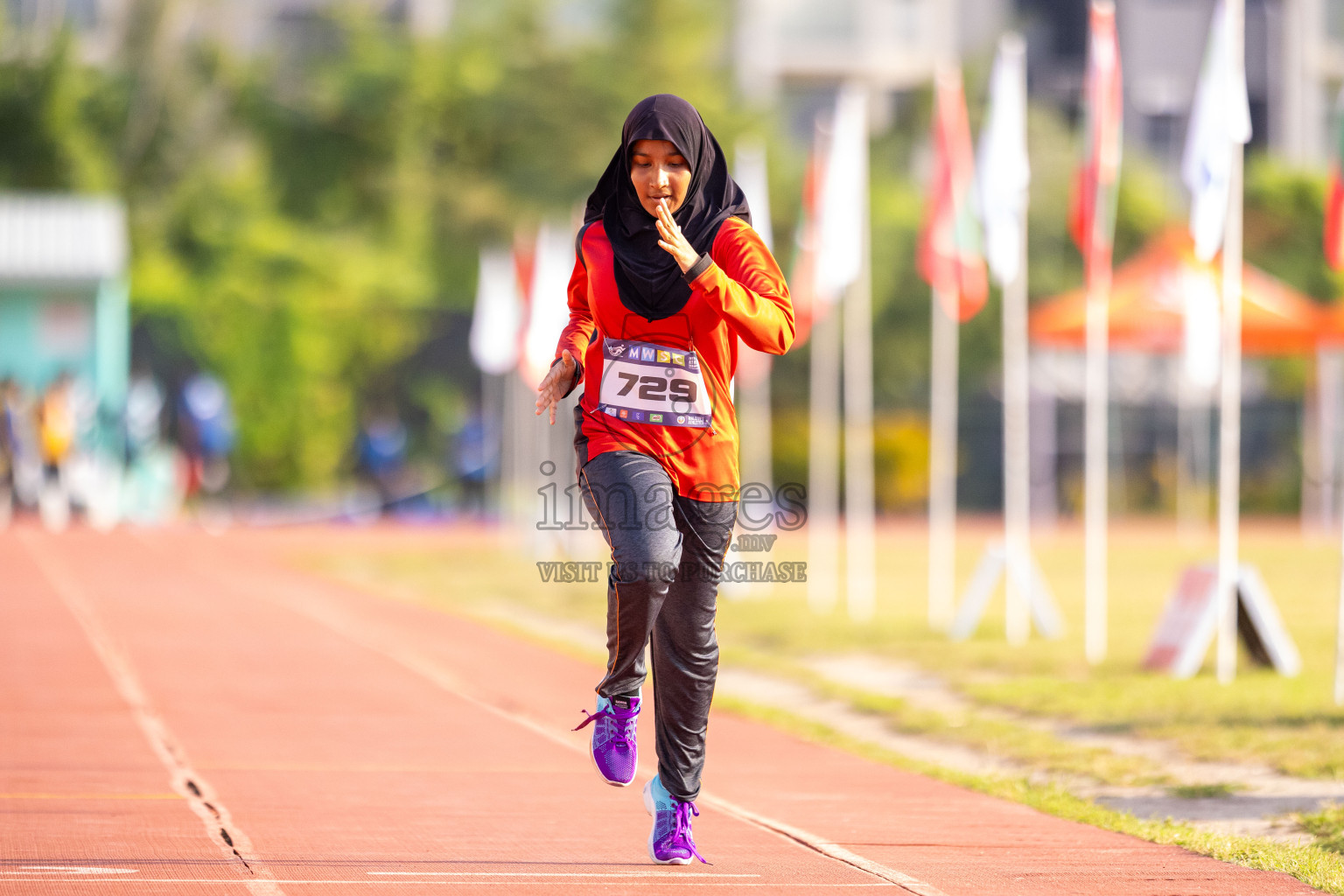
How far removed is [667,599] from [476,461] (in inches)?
1027

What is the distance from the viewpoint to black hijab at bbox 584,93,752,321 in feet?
18.2

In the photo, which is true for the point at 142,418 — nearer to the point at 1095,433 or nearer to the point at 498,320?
the point at 498,320

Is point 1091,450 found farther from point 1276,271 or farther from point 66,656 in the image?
point 1276,271

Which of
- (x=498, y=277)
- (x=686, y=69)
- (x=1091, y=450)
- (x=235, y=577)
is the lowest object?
(x=235, y=577)

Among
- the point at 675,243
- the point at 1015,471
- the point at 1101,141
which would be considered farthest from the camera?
the point at 1015,471

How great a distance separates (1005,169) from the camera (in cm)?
1434

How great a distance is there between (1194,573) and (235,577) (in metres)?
10.3

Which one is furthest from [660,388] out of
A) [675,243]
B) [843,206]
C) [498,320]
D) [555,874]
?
[498,320]

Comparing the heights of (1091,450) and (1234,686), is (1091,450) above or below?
above

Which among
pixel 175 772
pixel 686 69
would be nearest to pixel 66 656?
pixel 175 772

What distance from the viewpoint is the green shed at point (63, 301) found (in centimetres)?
2983

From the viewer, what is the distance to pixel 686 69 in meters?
46.8

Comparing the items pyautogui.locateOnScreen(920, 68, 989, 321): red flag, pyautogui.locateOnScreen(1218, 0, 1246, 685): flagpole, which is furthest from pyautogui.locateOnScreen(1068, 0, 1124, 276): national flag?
pyautogui.locateOnScreen(920, 68, 989, 321): red flag

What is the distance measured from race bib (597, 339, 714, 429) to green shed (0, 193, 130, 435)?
980 inches
